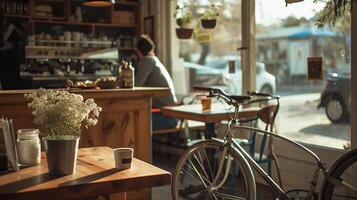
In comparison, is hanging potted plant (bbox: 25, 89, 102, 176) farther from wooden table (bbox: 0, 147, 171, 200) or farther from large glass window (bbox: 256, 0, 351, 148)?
large glass window (bbox: 256, 0, 351, 148)

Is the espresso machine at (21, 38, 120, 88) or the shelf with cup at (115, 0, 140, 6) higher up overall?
the shelf with cup at (115, 0, 140, 6)

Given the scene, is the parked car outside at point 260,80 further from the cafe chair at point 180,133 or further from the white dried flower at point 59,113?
the white dried flower at point 59,113

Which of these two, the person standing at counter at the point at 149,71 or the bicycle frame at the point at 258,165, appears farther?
the person standing at counter at the point at 149,71

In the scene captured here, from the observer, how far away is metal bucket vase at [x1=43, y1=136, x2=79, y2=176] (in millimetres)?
1827

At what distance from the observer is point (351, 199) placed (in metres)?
2.91

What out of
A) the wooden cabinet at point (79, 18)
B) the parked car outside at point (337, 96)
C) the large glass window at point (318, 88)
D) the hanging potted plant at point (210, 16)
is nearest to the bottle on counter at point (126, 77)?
the large glass window at point (318, 88)

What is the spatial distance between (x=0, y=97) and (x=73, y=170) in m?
1.42

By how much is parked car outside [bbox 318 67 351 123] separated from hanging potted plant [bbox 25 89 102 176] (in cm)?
246

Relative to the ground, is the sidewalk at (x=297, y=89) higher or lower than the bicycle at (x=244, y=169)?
higher

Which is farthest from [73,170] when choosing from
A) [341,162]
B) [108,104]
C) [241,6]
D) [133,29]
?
[133,29]

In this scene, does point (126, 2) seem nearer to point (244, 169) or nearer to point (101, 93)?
point (101, 93)

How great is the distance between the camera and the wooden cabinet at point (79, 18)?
6.09 m

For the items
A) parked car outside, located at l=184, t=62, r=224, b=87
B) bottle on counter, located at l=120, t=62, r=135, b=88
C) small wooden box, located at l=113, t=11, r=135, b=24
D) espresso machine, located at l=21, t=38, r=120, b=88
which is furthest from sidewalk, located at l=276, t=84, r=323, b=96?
small wooden box, located at l=113, t=11, r=135, b=24

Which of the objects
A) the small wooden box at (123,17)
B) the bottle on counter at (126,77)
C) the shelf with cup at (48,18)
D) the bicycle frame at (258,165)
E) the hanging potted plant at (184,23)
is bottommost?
the bicycle frame at (258,165)
